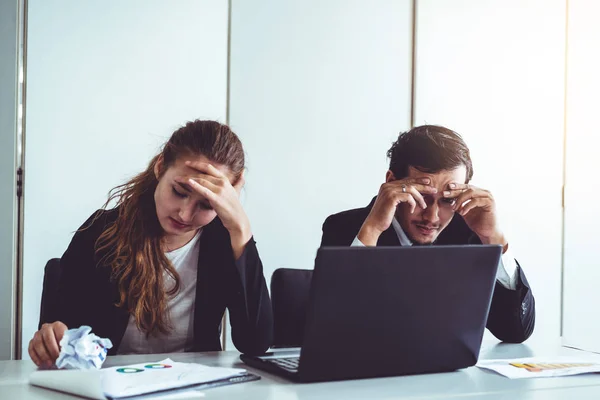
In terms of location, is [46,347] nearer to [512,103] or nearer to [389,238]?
[389,238]

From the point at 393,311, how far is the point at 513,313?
0.79m

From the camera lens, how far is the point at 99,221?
6.21 ft

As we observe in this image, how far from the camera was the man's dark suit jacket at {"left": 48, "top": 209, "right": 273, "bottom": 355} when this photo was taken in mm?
1715

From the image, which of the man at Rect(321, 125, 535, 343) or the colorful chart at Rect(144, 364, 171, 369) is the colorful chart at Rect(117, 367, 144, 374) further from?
the man at Rect(321, 125, 535, 343)

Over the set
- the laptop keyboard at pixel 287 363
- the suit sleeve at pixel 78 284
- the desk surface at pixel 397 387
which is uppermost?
the suit sleeve at pixel 78 284

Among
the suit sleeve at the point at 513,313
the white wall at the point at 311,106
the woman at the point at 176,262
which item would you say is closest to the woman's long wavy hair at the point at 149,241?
the woman at the point at 176,262

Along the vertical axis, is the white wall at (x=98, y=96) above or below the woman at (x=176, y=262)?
above

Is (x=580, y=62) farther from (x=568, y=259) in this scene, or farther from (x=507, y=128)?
(x=568, y=259)

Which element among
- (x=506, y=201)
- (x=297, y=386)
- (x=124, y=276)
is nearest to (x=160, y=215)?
(x=124, y=276)

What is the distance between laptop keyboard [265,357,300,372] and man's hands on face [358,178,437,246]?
2.22 feet

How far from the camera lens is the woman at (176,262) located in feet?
5.61

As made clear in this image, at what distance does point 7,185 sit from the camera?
8.80 feet

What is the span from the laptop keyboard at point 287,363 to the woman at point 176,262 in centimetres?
29

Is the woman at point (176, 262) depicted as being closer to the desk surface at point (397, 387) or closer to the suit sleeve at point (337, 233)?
the desk surface at point (397, 387)
